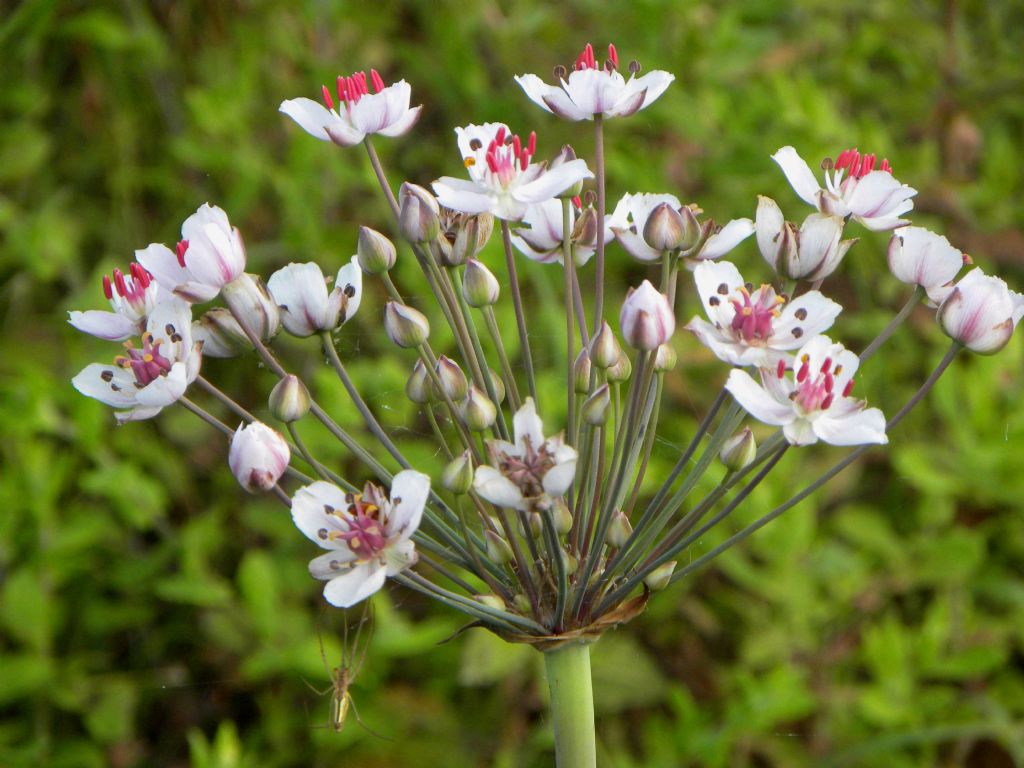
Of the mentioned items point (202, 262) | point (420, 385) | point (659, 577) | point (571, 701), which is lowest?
point (571, 701)

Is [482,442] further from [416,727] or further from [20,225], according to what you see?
[20,225]

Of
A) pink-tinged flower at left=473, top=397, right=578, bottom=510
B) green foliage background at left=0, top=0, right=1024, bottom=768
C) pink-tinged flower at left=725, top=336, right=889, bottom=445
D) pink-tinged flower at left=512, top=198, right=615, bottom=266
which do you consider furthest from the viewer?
green foliage background at left=0, top=0, right=1024, bottom=768

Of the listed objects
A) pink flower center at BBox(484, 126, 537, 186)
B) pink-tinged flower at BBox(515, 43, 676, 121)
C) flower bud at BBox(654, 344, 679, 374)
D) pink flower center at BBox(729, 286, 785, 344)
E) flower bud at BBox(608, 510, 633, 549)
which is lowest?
flower bud at BBox(608, 510, 633, 549)

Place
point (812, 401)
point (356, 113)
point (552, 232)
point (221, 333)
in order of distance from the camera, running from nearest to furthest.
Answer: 1. point (812, 401)
2. point (221, 333)
3. point (356, 113)
4. point (552, 232)

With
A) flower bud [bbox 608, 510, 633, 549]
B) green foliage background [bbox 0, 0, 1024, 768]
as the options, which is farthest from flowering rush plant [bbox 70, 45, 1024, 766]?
green foliage background [bbox 0, 0, 1024, 768]

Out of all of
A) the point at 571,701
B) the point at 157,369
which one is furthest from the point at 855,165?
the point at 157,369

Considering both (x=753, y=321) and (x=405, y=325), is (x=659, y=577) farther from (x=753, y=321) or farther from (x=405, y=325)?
(x=405, y=325)

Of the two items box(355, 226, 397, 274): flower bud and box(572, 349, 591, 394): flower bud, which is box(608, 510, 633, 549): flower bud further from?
box(355, 226, 397, 274): flower bud
